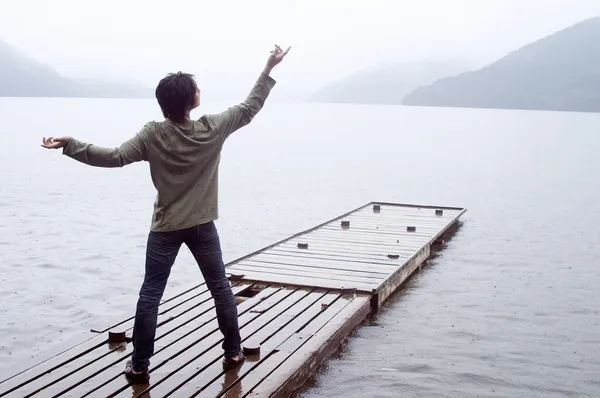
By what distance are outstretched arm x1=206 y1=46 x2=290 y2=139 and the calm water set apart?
8.87 feet

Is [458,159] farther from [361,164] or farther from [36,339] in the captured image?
[36,339]

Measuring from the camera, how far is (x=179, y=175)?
208 inches

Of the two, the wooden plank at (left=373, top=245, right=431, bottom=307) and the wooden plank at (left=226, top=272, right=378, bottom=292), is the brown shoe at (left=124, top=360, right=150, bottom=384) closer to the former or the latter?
the wooden plank at (left=226, top=272, right=378, bottom=292)

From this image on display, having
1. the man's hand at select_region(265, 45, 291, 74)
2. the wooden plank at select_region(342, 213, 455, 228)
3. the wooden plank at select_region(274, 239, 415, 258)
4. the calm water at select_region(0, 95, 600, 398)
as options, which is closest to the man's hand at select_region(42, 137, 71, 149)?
the man's hand at select_region(265, 45, 291, 74)

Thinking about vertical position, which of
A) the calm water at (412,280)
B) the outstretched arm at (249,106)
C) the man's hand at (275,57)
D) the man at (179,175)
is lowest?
the calm water at (412,280)

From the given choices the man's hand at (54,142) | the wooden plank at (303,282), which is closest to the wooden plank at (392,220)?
the wooden plank at (303,282)

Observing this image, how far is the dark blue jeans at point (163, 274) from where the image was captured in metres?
5.34

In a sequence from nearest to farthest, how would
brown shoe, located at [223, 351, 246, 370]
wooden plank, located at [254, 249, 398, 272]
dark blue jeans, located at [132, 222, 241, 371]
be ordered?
1. dark blue jeans, located at [132, 222, 241, 371]
2. brown shoe, located at [223, 351, 246, 370]
3. wooden plank, located at [254, 249, 398, 272]

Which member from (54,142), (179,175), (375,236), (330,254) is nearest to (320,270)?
(330,254)

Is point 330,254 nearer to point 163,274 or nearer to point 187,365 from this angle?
point 187,365

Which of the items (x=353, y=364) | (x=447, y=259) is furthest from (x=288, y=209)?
(x=353, y=364)

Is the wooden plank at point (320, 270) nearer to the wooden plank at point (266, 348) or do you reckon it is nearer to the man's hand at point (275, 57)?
the wooden plank at point (266, 348)

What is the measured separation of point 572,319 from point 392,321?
2.63 metres

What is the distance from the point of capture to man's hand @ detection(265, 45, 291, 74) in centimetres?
540
